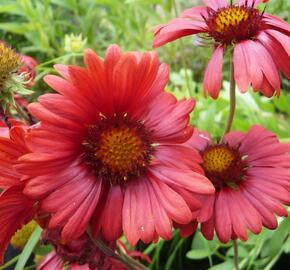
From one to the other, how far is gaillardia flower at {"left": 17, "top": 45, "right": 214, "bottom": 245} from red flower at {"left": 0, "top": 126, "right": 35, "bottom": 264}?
0.07 feet

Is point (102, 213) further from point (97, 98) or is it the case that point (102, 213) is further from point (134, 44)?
point (134, 44)

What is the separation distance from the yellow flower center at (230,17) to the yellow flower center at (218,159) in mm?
150

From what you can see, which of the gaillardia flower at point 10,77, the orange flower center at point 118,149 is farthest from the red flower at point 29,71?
the orange flower center at point 118,149

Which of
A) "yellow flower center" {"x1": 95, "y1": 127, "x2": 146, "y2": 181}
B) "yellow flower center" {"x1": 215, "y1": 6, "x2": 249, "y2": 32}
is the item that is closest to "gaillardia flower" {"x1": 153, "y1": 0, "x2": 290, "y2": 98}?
"yellow flower center" {"x1": 215, "y1": 6, "x2": 249, "y2": 32}

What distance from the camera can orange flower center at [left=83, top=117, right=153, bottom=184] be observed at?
538 millimetres

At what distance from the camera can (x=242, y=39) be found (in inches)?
26.5

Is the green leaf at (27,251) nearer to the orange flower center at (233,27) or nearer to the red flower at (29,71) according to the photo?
the red flower at (29,71)

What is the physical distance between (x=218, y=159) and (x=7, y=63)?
278mm

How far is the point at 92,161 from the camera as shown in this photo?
1.78ft

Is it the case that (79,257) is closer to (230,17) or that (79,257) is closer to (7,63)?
(7,63)

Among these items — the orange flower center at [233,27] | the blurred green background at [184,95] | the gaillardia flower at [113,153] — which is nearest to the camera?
the gaillardia flower at [113,153]

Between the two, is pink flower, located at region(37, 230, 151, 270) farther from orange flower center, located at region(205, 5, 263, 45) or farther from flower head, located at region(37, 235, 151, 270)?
orange flower center, located at region(205, 5, 263, 45)

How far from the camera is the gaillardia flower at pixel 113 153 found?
469 mm

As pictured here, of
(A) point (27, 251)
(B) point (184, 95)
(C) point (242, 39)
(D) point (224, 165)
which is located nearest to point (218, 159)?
(D) point (224, 165)
